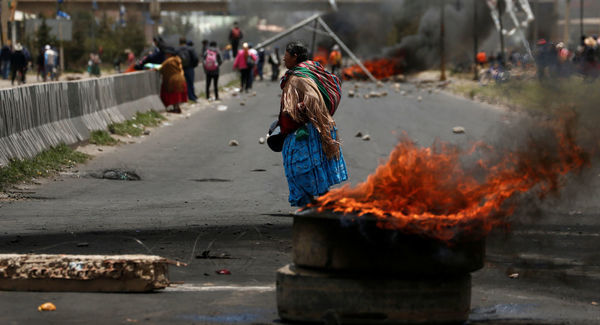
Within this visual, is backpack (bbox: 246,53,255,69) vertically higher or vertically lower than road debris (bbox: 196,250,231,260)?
lower

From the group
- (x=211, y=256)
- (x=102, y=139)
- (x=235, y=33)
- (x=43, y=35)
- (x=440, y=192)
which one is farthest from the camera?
(x=43, y=35)

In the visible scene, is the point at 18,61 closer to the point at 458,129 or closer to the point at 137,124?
the point at 137,124

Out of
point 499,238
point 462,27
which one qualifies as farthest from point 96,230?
point 462,27

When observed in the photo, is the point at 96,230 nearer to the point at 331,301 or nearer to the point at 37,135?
the point at 331,301

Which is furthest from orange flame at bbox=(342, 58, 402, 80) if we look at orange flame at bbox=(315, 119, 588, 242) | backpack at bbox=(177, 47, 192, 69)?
orange flame at bbox=(315, 119, 588, 242)

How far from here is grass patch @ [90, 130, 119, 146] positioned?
58.7 feet

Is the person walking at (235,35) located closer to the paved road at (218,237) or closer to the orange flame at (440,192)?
the paved road at (218,237)

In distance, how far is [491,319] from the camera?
6137 mm

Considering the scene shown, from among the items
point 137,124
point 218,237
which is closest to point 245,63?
Answer: point 137,124

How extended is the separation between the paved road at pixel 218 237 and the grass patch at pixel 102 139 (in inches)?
22.2

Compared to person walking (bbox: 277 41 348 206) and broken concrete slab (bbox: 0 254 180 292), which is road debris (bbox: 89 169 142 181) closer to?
person walking (bbox: 277 41 348 206)

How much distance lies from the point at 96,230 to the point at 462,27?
161 ft

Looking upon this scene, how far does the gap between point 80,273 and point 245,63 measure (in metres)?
31.1

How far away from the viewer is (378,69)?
54.1 metres
